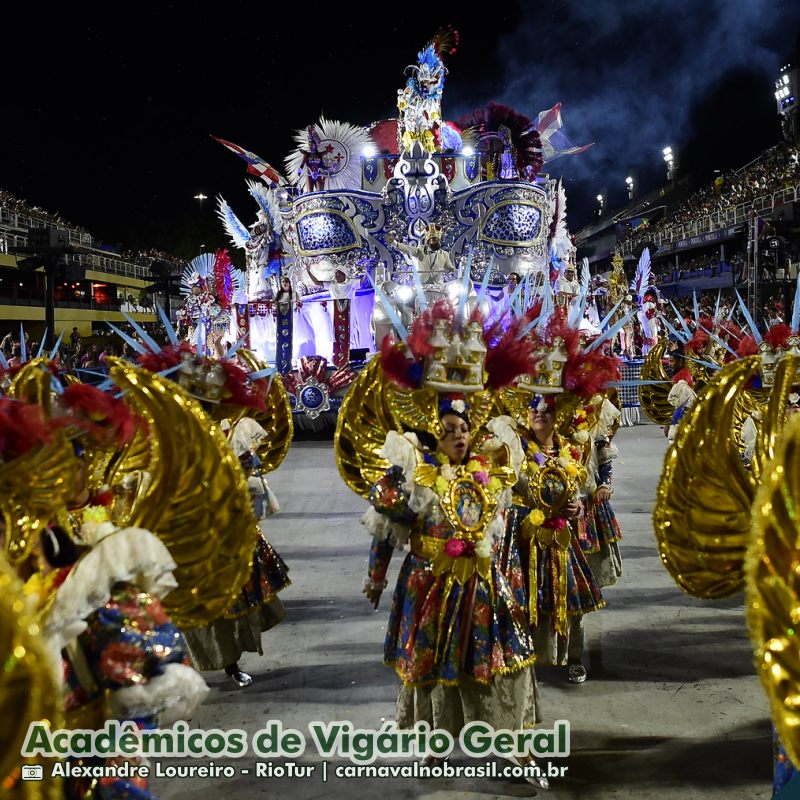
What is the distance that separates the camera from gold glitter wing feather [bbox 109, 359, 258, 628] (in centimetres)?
240

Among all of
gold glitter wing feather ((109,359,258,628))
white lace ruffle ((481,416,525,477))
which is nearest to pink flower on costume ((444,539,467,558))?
white lace ruffle ((481,416,525,477))

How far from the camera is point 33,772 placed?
4.71ft

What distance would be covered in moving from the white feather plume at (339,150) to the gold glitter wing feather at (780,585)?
763 inches

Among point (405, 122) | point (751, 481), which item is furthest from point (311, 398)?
point (751, 481)

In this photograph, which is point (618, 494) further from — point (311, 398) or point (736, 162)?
point (736, 162)

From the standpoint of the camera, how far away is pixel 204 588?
2508 millimetres

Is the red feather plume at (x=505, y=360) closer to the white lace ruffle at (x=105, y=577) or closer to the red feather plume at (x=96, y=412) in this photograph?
the red feather plume at (x=96, y=412)

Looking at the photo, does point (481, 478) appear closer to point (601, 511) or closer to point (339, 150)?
point (601, 511)

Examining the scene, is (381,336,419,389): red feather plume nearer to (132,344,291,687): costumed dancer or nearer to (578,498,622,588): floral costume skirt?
(132,344,291,687): costumed dancer

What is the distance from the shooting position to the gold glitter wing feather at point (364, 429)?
409 centimetres

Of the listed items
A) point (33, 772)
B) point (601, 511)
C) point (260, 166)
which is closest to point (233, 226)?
point (260, 166)

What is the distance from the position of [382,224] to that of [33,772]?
720 inches

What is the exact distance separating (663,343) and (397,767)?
4447 mm

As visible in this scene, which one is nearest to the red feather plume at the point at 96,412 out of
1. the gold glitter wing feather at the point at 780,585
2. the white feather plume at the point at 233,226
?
the gold glitter wing feather at the point at 780,585
